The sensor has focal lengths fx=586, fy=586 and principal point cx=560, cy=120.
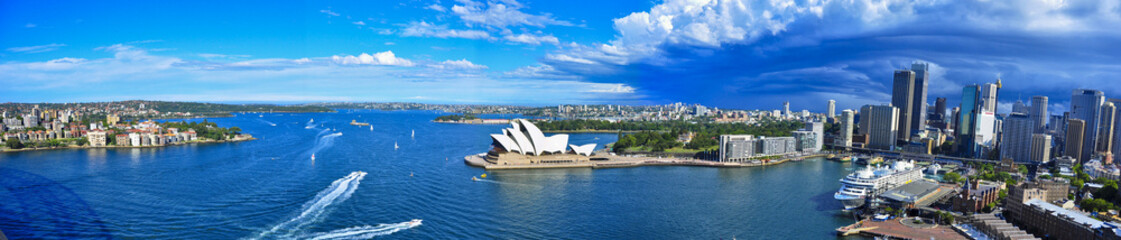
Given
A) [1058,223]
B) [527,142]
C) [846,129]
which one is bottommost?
[1058,223]

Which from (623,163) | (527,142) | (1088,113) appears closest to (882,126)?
(1088,113)

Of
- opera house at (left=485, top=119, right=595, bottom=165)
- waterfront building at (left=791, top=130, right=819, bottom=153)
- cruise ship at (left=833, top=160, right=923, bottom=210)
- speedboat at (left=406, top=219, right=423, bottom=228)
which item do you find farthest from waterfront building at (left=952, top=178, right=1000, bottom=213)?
waterfront building at (left=791, top=130, right=819, bottom=153)

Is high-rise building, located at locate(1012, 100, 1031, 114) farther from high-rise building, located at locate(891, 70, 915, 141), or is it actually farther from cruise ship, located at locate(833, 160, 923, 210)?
cruise ship, located at locate(833, 160, 923, 210)

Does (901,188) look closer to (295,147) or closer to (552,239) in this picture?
(552,239)

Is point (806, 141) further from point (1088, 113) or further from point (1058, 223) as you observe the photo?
point (1058, 223)

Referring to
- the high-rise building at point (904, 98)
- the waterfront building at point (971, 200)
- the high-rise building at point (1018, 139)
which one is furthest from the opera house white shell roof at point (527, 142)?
the high-rise building at point (904, 98)

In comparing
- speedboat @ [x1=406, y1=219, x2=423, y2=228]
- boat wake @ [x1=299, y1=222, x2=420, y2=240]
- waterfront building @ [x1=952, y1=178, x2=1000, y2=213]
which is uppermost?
waterfront building @ [x1=952, y1=178, x2=1000, y2=213]

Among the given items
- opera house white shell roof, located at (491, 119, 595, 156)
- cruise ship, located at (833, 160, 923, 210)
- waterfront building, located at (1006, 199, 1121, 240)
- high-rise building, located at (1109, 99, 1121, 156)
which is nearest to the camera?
waterfront building, located at (1006, 199, 1121, 240)
